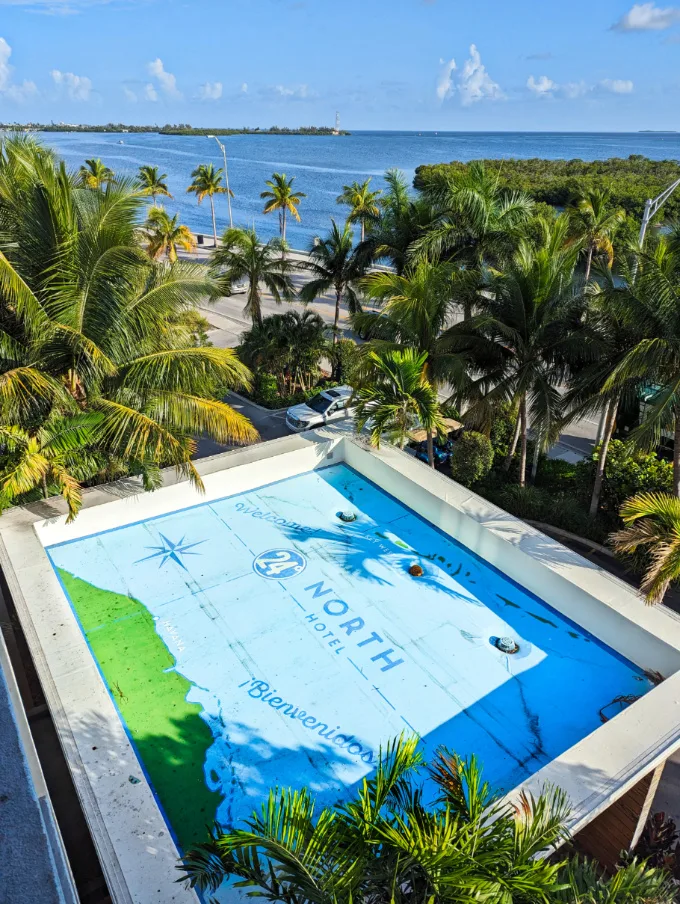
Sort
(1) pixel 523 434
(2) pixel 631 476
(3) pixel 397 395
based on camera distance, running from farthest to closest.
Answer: (1) pixel 523 434 → (2) pixel 631 476 → (3) pixel 397 395

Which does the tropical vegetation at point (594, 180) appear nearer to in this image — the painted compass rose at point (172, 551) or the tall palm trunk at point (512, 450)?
the tall palm trunk at point (512, 450)

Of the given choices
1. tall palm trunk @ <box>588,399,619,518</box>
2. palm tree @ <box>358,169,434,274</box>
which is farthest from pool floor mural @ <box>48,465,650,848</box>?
palm tree @ <box>358,169,434,274</box>

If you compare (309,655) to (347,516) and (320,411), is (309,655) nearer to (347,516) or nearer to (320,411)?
(347,516)

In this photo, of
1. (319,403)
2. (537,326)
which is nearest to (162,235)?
(319,403)

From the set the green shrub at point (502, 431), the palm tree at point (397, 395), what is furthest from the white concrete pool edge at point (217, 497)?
the green shrub at point (502, 431)

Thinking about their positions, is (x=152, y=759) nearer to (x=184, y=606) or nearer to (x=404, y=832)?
(x=184, y=606)
